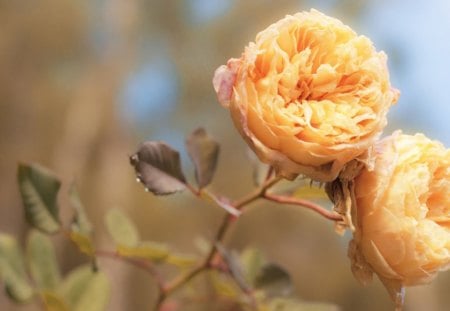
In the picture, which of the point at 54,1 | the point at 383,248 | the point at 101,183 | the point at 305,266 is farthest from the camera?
the point at 54,1

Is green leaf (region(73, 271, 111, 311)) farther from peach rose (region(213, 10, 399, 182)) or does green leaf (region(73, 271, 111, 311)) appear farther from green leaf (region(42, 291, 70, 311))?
peach rose (region(213, 10, 399, 182))

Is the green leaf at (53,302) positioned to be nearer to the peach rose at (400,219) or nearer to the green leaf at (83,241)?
the green leaf at (83,241)

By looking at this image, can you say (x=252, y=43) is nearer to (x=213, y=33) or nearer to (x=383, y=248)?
(x=383, y=248)

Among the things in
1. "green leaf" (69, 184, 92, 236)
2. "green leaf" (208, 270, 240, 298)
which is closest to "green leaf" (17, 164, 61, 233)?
"green leaf" (69, 184, 92, 236)

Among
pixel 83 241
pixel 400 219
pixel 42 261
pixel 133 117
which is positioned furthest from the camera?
pixel 133 117

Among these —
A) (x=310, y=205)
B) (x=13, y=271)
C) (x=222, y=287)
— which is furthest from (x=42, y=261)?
(x=310, y=205)

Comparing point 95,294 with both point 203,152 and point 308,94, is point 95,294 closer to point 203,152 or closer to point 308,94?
point 203,152

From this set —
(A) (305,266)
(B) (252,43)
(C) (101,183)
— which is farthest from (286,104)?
(C) (101,183)
